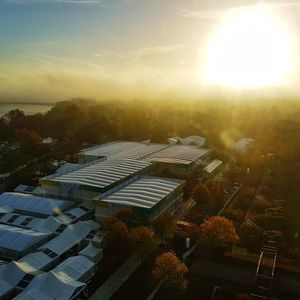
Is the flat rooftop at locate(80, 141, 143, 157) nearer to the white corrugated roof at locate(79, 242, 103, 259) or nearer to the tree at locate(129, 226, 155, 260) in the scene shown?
the white corrugated roof at locate(79, 242, 103, 259)

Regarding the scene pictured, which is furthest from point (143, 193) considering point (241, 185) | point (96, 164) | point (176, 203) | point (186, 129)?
point (186, 129)

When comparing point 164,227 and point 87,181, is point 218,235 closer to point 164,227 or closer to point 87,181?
point 164,227

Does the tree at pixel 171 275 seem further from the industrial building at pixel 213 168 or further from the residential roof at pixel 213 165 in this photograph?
the residential roof at pixel 213 165

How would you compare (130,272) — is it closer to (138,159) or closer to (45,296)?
(45,296)

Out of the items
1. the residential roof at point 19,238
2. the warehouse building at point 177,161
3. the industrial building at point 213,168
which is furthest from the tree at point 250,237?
the industrial building at point 213,168

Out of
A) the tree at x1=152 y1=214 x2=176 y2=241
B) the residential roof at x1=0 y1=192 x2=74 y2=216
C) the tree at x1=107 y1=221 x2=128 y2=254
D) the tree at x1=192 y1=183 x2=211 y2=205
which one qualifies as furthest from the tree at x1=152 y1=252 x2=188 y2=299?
the tree at x1=192 y1=183 x2=211 y2=205
